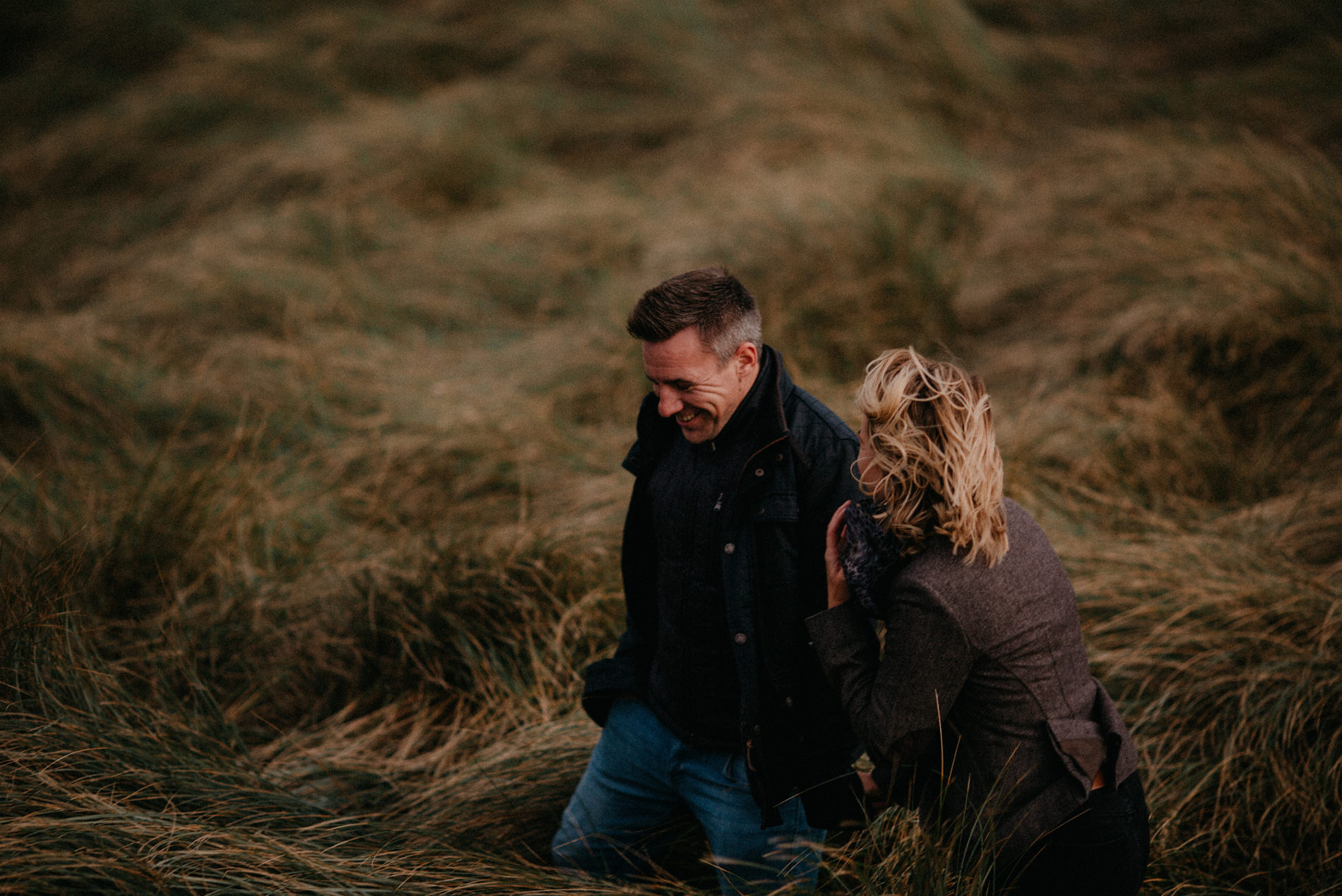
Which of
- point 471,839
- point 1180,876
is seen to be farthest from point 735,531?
point 1180,876

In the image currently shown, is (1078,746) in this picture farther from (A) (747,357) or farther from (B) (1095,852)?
(A) (747,357)

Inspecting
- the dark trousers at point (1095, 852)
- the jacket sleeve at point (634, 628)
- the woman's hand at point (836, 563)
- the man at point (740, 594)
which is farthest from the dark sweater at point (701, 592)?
the dark trousers at point (1095, 852)

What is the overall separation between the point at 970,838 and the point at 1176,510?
2.56 metres

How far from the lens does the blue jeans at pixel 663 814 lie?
7.38ft

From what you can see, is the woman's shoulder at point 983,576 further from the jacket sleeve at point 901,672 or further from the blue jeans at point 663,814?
the blue jeans at point 663,814

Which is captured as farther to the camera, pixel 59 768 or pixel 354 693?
pixel 354 693

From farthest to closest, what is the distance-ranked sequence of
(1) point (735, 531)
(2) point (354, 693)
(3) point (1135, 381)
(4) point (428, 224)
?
1. (4) point (428, 224)
2. (3) point (1135, 381)
3. (2) point (354, 693)
4. (1) point (735, 531)

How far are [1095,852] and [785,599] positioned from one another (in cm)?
82

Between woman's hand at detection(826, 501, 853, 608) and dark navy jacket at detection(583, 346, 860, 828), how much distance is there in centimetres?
13

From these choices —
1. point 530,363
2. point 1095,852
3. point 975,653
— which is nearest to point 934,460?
point 975,653

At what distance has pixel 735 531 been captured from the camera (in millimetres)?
2207

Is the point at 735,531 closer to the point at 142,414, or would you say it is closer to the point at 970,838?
the point at 970,838

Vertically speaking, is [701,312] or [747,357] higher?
[701,312]

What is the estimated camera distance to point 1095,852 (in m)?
1.90
